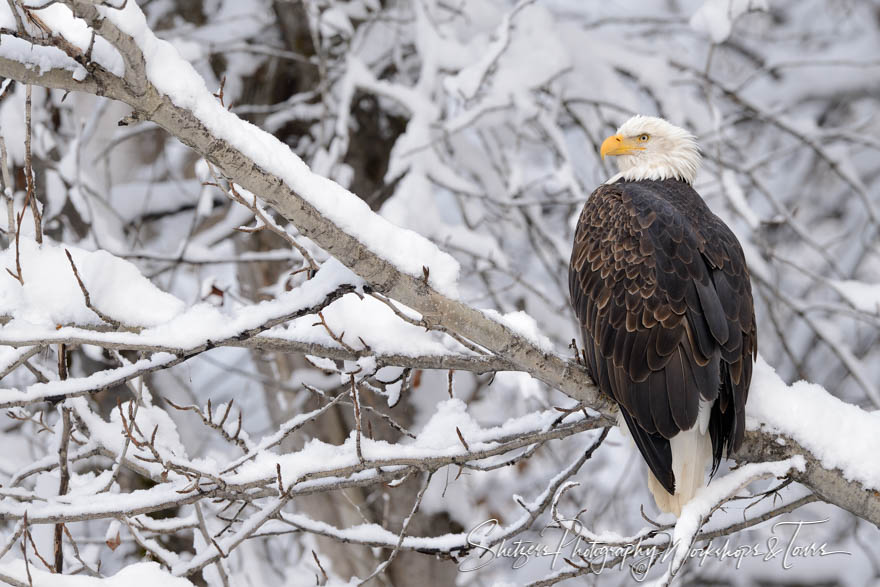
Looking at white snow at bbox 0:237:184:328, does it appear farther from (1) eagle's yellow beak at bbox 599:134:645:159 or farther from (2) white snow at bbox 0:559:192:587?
(1) eagle's yellow beak at bbox 599:134:645:159

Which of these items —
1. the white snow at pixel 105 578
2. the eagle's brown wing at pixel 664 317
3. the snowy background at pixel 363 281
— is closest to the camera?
the white snow at pixel 105 578

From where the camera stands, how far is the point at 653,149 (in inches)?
149

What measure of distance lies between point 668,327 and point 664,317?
0.03m

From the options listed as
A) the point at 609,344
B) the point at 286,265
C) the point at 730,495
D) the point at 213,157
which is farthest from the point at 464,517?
the point at 213,157

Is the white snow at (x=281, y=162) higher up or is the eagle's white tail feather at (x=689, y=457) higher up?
the white snow at (x=281, y=162)

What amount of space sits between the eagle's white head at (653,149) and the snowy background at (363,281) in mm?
286

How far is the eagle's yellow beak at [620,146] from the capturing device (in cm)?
378

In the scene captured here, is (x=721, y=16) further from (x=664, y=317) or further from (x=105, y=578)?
(x=105, y=578)

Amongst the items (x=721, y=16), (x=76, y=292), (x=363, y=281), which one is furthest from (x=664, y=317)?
(x=721, y=16)

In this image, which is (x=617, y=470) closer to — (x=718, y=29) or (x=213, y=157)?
(x=718, y=29)

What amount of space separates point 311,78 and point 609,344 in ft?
10.2

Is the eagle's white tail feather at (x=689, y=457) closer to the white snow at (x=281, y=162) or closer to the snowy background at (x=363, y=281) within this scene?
the snowy background at (x=363, y=281)

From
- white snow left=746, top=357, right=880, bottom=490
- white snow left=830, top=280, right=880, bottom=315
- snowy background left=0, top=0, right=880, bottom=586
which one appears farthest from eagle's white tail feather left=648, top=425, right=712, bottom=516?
white snow left=830, top=280, right=880, bottom=315

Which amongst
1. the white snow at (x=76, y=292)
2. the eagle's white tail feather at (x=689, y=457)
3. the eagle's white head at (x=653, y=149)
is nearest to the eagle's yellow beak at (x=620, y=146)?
the eagle's white head at (x=653, y=149)
